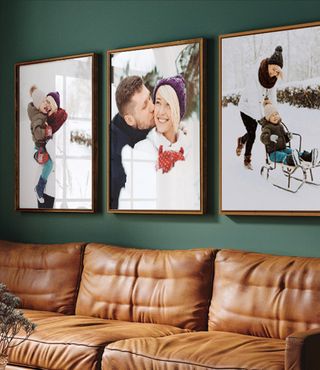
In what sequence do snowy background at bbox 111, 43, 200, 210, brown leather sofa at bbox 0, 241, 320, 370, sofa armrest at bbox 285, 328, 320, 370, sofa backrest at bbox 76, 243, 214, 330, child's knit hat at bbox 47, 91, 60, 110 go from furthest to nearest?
child's knit hat at bbox 47, 91, 60, 110, snowy background at bbox 111, 43, 200, 210, sofa backrest at bbox 76, 243, 214, 330, brown leather sofa at bbox 0, 241, 320, 370, sofa armrest at bbox 285, 328, 320, 370

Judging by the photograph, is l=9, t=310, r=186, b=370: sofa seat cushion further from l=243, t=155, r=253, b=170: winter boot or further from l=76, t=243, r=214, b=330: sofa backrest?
l=243, t=155, r=253, b=170: winter boot

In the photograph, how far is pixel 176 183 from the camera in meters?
4.62

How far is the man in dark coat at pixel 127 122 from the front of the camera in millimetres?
4750

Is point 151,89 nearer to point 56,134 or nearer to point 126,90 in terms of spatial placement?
point 126,90

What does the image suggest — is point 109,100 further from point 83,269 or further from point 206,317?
point 206,317

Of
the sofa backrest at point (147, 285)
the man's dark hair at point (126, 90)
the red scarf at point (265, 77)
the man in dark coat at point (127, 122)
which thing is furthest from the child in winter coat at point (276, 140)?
the man's dark hair at point (126, 90)

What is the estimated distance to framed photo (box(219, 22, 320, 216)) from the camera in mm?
4121

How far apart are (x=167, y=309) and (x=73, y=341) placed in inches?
24.5

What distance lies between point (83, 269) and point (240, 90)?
1418mm

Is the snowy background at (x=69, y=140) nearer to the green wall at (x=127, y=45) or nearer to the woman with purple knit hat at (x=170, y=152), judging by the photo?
the green wall at (x=127, y=45)

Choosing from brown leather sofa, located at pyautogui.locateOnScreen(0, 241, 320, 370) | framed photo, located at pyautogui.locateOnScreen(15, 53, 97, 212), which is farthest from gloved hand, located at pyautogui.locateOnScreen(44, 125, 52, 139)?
brown leather sofa, located at pyautogui.locateOnScreen(0, 241, 320, 370)

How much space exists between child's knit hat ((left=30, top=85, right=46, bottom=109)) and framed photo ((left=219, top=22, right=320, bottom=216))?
4.52 ft

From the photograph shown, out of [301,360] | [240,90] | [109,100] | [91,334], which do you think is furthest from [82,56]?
[301,360]

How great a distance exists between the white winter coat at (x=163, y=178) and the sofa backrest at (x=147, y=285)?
32 centimetres
